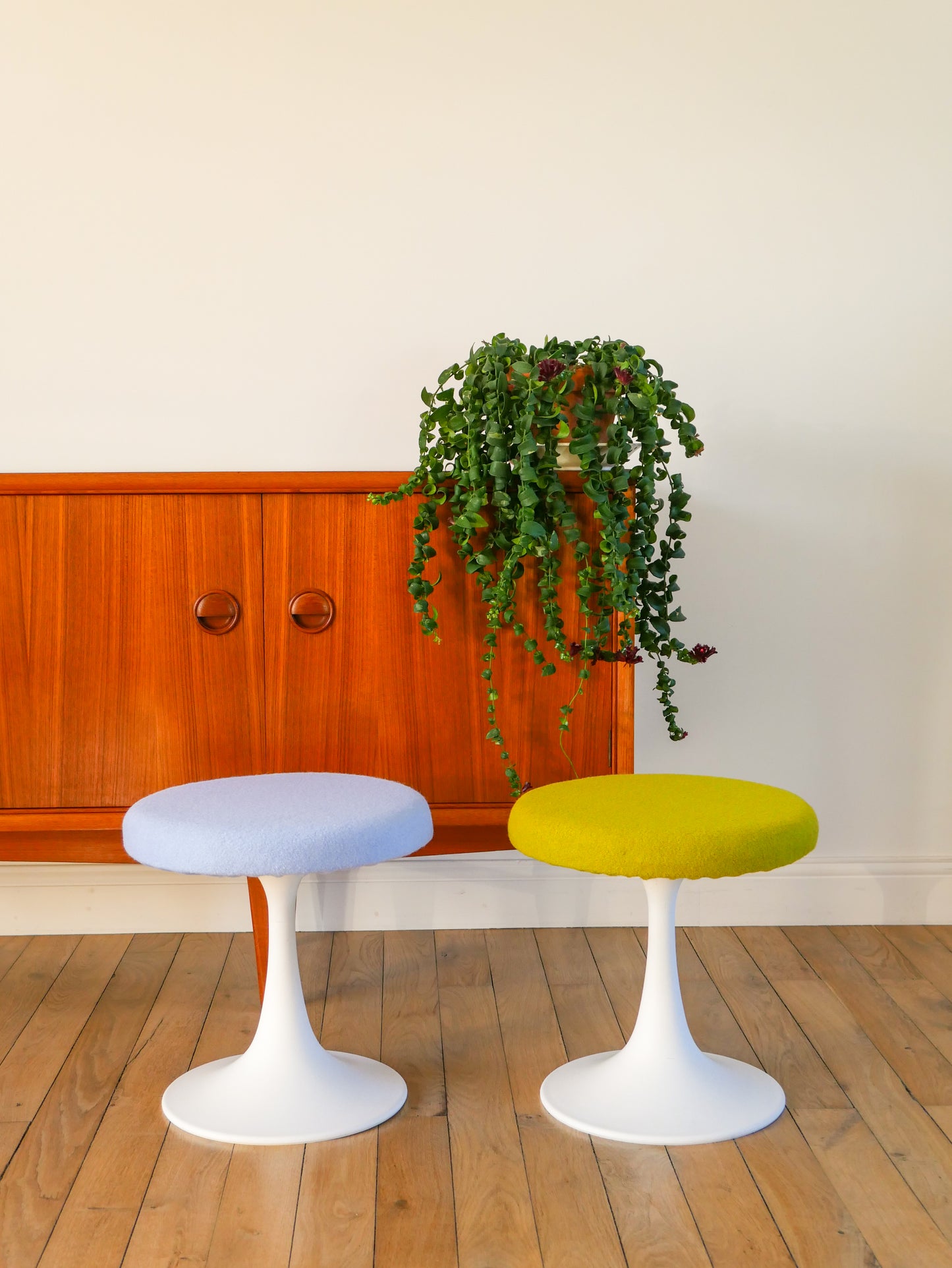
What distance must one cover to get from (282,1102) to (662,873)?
0.63 metres

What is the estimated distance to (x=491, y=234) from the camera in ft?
7.57

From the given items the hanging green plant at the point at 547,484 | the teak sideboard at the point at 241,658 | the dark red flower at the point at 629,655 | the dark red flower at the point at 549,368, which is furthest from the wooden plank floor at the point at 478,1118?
the dark red flower at the point at 549,368

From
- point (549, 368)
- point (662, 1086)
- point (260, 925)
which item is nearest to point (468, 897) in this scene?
point (260, 925)

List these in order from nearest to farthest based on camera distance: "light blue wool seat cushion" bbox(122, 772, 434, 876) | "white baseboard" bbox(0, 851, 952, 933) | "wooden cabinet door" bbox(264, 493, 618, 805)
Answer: "light blue wool seat cushion" bbox(122, 772, 434, 876) → "wooden cabinet door" bbox(264, 493, 618, 805) → "white baseboard" bbox(0, 851, 952, 933)

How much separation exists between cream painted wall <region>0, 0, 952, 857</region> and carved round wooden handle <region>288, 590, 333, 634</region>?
0.59 metres

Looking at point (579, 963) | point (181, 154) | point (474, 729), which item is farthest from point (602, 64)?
point (579, 963)

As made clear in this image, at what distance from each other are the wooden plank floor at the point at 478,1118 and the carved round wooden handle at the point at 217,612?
0.69 m

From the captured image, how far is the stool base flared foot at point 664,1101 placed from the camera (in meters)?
1.52

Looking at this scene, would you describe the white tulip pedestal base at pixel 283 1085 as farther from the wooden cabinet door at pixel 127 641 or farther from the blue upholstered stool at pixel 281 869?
the wooden cabinet door at pixel 127 641

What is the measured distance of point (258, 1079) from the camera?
160cm

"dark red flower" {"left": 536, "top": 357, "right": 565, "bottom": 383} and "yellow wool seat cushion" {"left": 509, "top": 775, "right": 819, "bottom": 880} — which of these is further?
"dark red flower" {"left": 536, "top": 357, "right": 565, "bottom": 383}

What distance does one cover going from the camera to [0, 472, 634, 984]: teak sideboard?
1816mm

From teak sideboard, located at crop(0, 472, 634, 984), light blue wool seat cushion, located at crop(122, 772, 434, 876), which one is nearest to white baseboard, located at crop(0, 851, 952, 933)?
teak sideboard, located at crop(0, 472, 634, 984)

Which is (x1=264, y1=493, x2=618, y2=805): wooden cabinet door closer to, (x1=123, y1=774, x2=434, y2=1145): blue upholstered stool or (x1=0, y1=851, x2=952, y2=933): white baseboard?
(x1=123, y1=774, x2=434, y2=1145): blue upholstered stool
